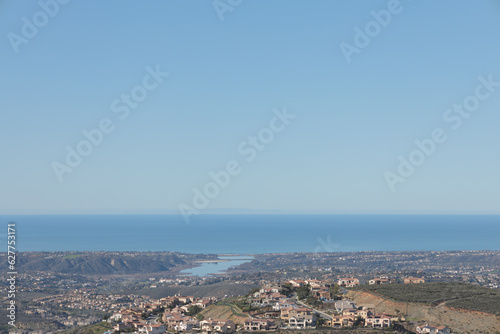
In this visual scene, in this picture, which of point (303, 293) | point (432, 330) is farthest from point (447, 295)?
point (303, 293)

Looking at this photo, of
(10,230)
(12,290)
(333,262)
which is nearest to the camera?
(10,230)

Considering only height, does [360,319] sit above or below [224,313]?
below

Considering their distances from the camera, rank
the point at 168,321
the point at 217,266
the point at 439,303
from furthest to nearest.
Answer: the point at 217,266 < the point at 168,321 < the point at 439,303

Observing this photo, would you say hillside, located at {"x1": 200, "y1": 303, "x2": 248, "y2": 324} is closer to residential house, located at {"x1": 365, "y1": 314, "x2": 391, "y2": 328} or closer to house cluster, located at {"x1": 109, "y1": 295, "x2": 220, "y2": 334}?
house cluster, located at {"x1": 109, "y1": 295, "x2": 220, "y2": 334}

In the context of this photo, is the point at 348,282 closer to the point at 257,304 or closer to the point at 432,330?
the point at 257,304

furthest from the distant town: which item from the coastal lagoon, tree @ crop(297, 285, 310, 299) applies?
Result: the coastal lagoon

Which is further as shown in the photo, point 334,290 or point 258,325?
point 334,290

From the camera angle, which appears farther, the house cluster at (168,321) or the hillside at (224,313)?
the hillside at (224,313)

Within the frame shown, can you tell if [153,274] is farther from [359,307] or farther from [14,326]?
[359,307]

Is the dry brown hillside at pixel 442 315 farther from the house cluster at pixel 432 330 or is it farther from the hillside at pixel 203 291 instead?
the hillside at pixel 203 291

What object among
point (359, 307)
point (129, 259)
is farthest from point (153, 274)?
point (359, 307)

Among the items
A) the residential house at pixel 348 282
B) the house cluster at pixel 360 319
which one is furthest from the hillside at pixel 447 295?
the residential house at pixel 348 282
